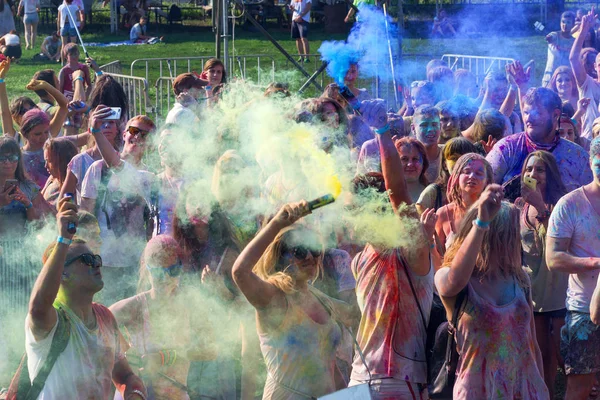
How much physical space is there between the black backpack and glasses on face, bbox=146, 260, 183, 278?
3.05ft

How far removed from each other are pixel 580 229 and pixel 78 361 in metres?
2.66

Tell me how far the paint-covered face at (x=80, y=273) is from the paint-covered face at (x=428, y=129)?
282 centimetres

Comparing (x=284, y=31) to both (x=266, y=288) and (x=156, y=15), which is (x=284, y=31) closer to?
(x=156, y=15)

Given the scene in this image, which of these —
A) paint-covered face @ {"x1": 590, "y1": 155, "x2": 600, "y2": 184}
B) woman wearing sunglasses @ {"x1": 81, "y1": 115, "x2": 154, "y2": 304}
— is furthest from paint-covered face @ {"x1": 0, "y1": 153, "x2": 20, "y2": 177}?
paint-covered face @ {"x1": 590, "y1": 155, "x2": 600, "y2": 184}

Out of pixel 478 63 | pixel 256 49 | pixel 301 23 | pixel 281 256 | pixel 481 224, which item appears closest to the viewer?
pixel 281 256

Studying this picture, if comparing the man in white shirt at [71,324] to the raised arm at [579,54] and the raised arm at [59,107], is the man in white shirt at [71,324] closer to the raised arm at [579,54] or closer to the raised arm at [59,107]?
the raised arm at [59,107]

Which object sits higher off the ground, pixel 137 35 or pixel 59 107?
pixel 59 107

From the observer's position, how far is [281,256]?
153 inches

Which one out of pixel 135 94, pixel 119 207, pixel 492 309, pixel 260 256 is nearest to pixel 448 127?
pixel 119 207

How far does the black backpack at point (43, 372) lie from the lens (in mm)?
3705

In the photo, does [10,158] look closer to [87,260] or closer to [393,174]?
[87,260]

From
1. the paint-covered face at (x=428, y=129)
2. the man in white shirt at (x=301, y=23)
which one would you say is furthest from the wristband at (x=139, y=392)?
the man in white shirt at (x=301, y=23)

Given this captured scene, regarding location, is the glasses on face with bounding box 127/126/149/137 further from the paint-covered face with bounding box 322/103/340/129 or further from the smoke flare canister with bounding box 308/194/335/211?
the smoke flare canister with bounding box 308/194/335/211

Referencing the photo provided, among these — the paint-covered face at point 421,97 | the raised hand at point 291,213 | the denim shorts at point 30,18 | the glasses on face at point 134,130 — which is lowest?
the denim shorts at point 30,18
